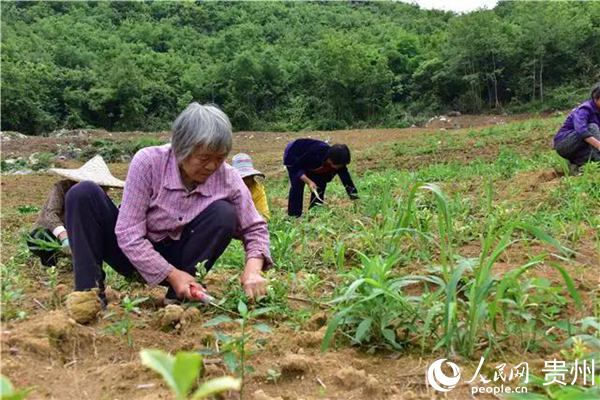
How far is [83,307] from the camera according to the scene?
1.84 meters

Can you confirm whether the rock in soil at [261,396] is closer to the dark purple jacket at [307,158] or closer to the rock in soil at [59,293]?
the rock in soil at [59,293]

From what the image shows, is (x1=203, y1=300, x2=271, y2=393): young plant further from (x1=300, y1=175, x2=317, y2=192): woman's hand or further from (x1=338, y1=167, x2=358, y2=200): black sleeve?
(x1=338, y1=167, x2=358, y2=200): black sleeve

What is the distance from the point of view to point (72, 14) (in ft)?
203

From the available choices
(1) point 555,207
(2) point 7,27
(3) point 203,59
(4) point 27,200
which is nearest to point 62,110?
(3) point 203,59

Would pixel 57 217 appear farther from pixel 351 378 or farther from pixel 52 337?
pixel 351 378

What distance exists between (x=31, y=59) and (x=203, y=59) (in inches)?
545

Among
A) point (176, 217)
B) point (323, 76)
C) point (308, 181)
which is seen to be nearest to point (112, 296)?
point (176, 217)

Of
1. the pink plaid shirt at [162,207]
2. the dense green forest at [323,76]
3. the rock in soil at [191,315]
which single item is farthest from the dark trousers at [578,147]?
the dense green forest at [323,76]

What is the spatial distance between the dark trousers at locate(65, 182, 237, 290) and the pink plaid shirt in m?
0.05

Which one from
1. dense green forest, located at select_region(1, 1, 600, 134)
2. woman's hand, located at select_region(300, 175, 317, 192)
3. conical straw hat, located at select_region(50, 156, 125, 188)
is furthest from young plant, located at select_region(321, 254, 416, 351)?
dense green forest, located at select_region(1, 1, 600, 134)

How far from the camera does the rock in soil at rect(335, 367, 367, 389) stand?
144 cm

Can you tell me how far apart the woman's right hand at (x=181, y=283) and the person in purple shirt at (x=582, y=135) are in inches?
144

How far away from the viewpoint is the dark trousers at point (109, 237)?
2.10m

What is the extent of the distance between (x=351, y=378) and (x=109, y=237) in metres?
1.21
